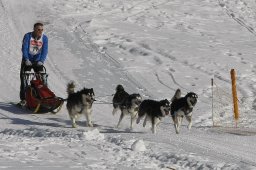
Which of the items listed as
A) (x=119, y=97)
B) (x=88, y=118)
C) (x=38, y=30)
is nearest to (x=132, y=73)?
(x=119, y=97)

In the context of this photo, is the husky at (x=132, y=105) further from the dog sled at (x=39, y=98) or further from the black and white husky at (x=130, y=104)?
the dog sled at (x=39, y=98)

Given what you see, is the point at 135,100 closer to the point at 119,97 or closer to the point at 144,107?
the point at 144,107

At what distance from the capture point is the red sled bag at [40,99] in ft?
32.1

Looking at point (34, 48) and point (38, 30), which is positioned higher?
point (38, 30)

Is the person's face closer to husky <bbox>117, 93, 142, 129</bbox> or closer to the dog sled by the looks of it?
the dog sled

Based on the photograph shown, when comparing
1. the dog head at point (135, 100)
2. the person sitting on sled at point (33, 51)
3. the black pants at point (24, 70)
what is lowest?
the dog head at point (135, 100)

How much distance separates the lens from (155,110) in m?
8.95

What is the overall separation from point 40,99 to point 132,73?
14.6ft

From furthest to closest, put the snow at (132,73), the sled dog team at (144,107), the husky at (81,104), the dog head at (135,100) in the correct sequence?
the dog head at (135,100), the husky at (81,104), the sled dog team at (144,107), the snow at (132,73)

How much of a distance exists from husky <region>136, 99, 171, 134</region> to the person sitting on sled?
2356 mm

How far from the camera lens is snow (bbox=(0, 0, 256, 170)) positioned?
674cm

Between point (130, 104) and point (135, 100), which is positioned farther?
point (130, 104)

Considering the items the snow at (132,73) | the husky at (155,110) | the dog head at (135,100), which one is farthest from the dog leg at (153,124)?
the dog head at (135,100)

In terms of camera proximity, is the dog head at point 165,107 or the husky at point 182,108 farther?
the husky at point 182,108
